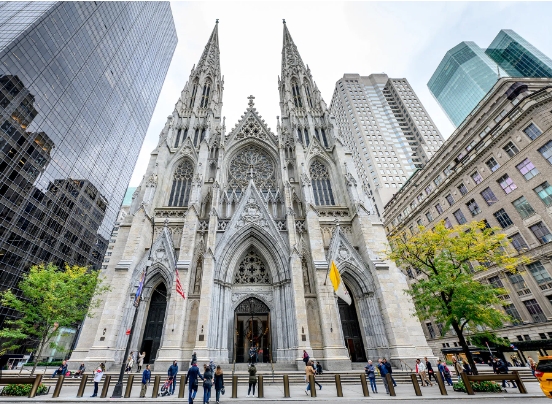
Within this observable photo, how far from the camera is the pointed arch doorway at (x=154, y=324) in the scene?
18.1m

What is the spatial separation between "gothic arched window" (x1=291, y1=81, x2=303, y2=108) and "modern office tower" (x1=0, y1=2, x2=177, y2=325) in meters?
35.6

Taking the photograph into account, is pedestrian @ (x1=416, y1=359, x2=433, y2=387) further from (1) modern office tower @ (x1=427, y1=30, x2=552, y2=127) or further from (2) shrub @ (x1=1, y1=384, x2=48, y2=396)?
(1) modern office tower @ (x1=427, y1=30, x2=552, y2=127)

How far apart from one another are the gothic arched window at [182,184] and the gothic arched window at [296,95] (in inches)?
647

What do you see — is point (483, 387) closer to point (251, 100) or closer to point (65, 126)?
point (251, 100)

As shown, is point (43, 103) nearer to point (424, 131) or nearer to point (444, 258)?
point (444, 258)

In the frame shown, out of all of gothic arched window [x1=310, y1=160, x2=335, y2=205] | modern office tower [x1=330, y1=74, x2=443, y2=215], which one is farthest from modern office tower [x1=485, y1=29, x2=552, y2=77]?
gothic arched window [x1=310, y1=160, x2=335, y2=205]

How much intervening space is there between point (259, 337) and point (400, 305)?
10654mm

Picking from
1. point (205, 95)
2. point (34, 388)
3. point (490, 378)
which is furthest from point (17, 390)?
point (205, 95)

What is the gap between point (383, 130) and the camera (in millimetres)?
70750

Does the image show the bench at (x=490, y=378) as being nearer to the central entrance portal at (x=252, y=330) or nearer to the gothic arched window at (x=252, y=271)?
the central entrance portal at (x=252, y=330)

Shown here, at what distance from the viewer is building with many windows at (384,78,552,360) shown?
2267cm

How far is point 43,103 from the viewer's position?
3562 centimetres

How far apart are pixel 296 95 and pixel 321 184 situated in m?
15.5

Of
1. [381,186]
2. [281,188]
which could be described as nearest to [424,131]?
[381,186]
